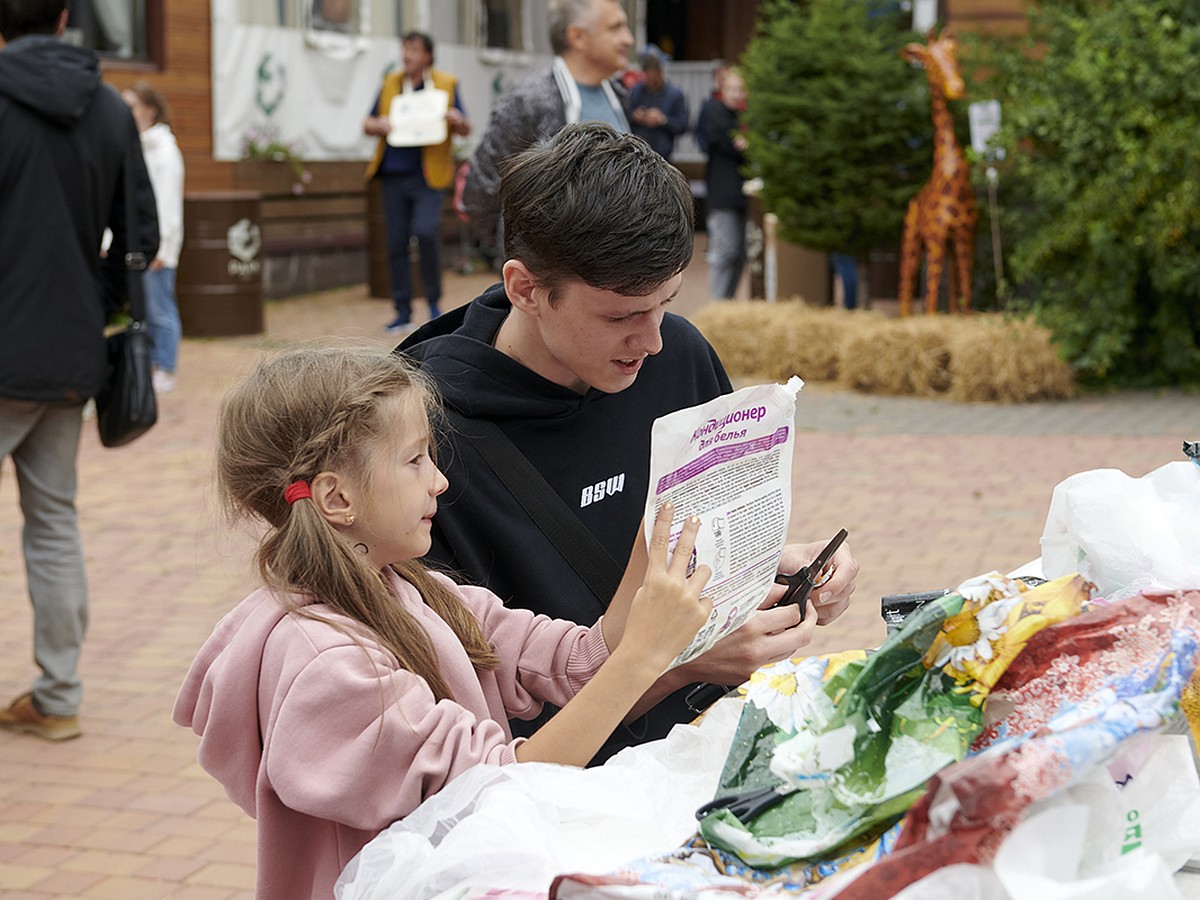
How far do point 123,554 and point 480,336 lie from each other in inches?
174

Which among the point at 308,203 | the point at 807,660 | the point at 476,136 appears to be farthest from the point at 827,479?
the point at 476,136

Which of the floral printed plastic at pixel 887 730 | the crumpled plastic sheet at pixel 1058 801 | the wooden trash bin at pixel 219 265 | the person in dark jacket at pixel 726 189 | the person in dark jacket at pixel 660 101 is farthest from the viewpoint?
the person in dark jacket at pixel 660 101

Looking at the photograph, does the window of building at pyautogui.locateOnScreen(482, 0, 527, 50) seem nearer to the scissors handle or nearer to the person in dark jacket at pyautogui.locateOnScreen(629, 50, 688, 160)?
the person in dark jacket at pyautogui.locateOnScreen(629, 50, 688, 160)

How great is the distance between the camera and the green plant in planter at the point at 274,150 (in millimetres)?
13812

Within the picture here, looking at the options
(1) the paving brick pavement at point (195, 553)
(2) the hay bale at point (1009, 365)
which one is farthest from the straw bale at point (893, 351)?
(1) the paving brick pavement at point (195, 553)

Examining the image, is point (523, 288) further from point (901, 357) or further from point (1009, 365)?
point (901, 357)

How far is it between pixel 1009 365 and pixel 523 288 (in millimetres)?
7315

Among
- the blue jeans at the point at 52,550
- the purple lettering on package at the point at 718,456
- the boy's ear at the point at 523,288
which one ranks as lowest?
the blue jeans at the point at 52,550

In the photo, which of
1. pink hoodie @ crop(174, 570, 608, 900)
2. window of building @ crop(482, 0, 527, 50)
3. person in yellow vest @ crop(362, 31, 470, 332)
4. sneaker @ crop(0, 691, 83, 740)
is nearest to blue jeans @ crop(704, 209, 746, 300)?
person in yellow vest @ crop(362, 31, 470, 332)

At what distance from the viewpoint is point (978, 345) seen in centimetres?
928

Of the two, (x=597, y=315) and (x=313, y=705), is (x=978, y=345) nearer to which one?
(x=597, y=315)

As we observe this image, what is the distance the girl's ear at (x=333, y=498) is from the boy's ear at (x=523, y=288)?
21.1 inches

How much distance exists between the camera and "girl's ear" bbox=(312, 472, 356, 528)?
186 centimetres

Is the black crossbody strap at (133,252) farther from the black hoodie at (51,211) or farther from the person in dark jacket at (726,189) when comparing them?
the person in dark jacket at (726,189)
